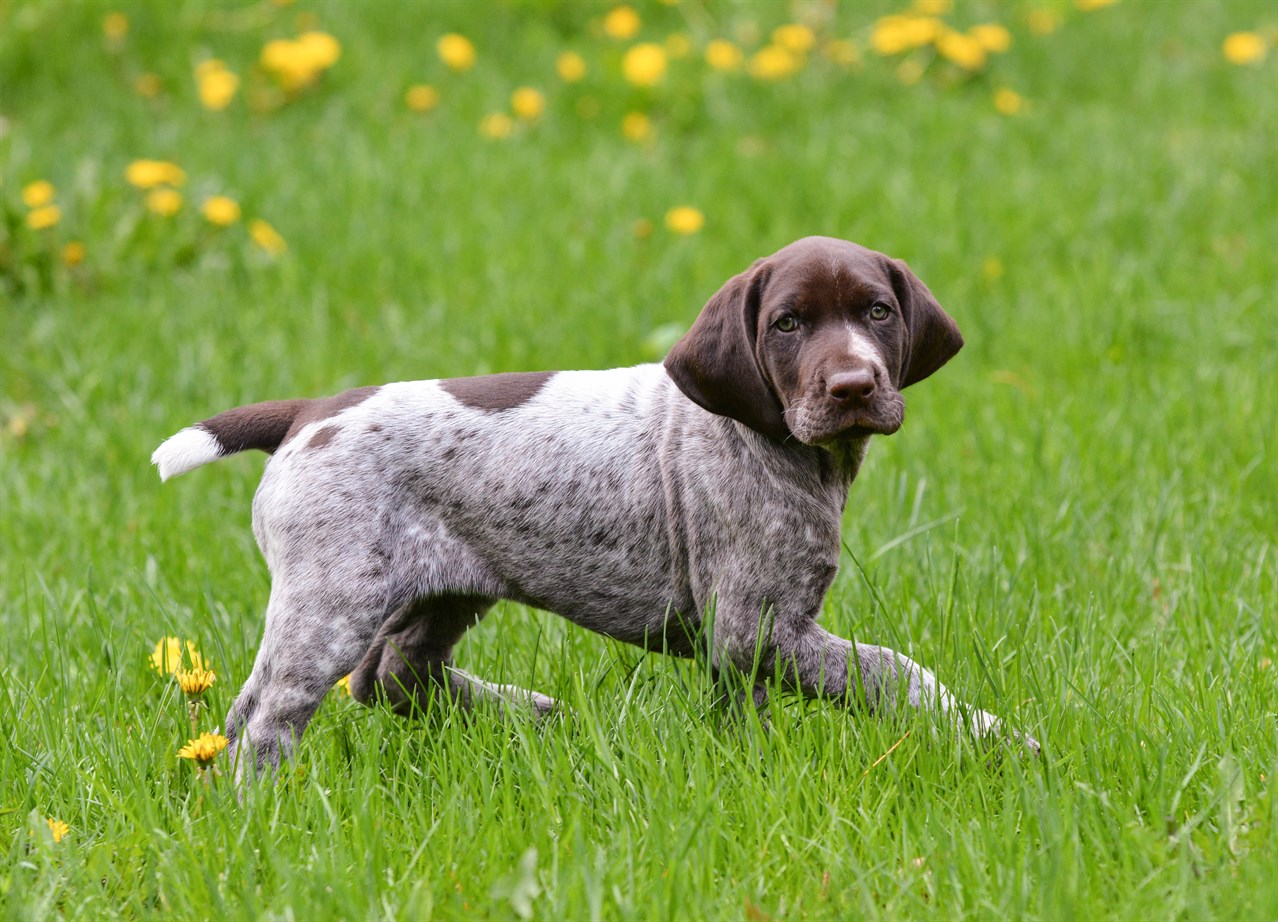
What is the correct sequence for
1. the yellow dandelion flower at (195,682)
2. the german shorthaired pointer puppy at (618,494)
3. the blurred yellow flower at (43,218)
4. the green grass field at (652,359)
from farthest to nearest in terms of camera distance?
the blurred yellow flower at (43,218)
the yellow dandelion flower at (195,682)
the german shorthaired pointer puppy at (618,494)
the green grass field at (652,359)

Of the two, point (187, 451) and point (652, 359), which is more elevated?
point (187, 451)

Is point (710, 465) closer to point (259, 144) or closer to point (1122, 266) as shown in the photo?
point (1122, 266)

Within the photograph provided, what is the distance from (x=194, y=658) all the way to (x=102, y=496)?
1.64 meters

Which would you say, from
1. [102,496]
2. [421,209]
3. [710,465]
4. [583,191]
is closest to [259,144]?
[421,209]

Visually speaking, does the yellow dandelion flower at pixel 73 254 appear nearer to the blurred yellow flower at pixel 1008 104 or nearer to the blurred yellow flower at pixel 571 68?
the blurred yellow flower at pixel 571 68

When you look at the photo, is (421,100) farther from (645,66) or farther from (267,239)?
(267,239)

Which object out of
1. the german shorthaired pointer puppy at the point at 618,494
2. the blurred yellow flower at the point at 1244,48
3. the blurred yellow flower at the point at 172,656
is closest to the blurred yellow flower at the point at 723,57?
the blurred yellow flower at the point at 1244,48

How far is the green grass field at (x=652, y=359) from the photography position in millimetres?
2857

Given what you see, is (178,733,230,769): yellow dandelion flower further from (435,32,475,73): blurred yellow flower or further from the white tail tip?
(435,32,475,73): blurred yellow flower

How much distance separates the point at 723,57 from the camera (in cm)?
853

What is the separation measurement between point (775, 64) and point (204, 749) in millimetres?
6450

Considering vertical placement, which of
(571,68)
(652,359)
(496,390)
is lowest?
(652,359)

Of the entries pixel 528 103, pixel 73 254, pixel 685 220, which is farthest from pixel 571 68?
pixel 73 254

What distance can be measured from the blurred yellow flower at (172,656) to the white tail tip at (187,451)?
0.50 metres
